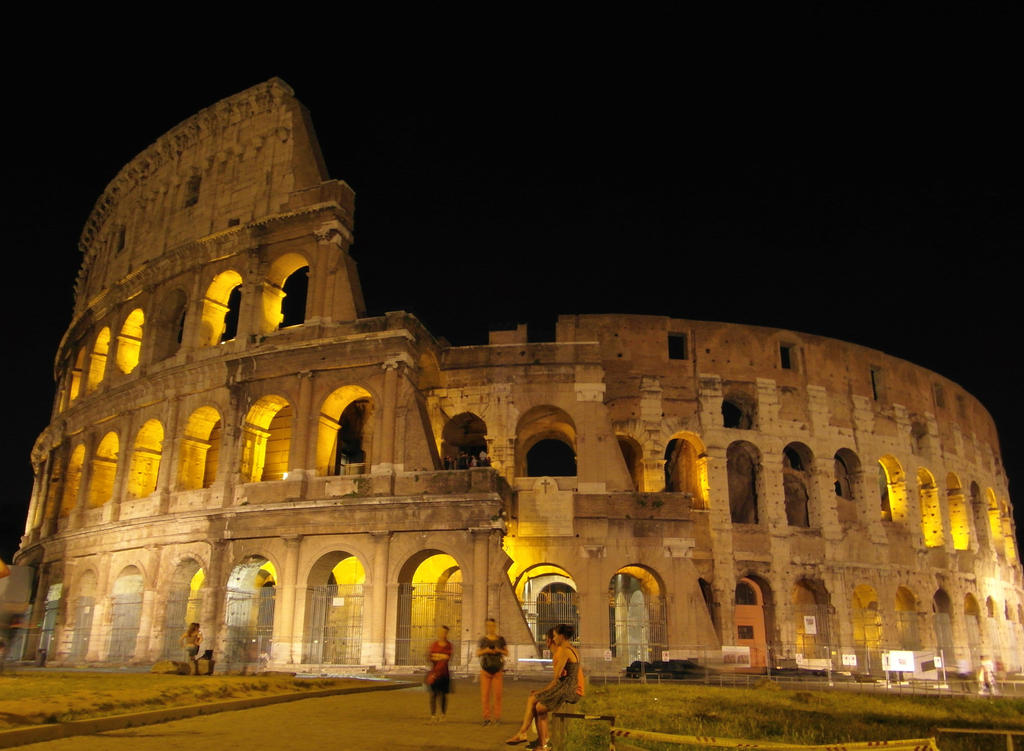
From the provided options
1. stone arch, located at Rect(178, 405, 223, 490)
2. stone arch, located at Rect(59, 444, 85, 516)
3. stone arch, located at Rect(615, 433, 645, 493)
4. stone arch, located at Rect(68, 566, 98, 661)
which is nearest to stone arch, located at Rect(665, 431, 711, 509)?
stone arch, located at Rect(615, 433, 645, 493)

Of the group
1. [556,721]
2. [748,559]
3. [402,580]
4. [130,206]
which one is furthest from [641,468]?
[130,206]

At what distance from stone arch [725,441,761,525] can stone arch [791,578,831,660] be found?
255cm

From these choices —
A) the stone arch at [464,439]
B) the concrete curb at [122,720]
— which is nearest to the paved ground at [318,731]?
the concrete curb at [122,720]

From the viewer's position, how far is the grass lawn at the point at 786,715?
25.9 ft

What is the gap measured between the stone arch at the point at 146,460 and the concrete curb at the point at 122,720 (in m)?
13.9

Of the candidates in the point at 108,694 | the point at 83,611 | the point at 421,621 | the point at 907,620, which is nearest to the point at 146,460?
the point at 83,611

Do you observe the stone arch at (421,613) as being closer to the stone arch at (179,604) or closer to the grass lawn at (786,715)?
the stone arch at (179,604)

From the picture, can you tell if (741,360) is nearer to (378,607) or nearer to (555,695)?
(378,607)

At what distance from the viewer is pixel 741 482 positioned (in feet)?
84.7

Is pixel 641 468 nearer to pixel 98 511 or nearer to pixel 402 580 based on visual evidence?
pixel 402 580

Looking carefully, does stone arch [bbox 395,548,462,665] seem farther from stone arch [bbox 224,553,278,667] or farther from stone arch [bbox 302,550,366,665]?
stone arch [bbox 224,553,278,667]

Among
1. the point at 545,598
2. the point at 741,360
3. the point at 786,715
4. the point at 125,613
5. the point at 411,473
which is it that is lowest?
the point at 786,715

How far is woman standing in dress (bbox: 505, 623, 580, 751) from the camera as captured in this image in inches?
269

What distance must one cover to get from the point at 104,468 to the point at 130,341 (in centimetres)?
404
